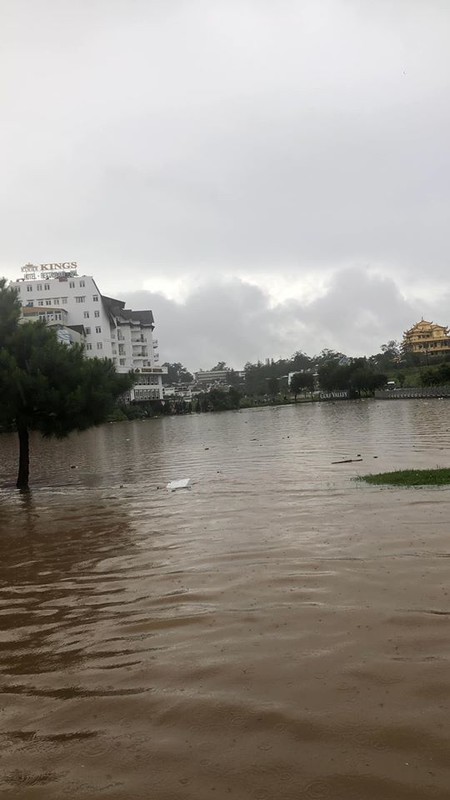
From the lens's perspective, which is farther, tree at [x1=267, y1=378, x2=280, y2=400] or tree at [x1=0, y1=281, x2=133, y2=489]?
tree at [x1=267, y1=378, x2=280, y2=400]

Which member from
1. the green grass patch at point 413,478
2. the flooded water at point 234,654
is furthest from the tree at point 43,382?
the green grass patch at point 413,478

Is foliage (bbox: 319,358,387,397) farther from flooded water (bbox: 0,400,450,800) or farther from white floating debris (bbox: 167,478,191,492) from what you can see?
flooded water (bbox: 0,400,450,800)

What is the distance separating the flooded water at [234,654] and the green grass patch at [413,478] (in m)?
0.87

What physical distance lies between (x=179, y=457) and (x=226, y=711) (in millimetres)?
22364

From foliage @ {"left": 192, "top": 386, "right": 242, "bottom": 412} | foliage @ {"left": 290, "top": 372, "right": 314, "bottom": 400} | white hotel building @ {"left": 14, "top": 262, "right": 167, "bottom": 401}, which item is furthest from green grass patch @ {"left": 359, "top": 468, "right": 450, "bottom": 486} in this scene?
foliage @ {"left": 290, "top": 372, "right": 314, "bottom": 400}

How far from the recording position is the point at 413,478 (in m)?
13.4

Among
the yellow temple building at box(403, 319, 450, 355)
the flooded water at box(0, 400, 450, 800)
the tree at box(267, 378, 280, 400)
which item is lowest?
the flooded water at box(0, 400, 450, 800)

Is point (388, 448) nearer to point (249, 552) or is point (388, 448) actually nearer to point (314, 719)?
point (249, 552)

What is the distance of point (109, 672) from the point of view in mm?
5133

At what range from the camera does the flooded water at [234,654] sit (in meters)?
3.64

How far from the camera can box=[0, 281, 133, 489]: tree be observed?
16.8 m

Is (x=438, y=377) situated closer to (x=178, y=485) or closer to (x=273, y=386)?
(x=273, y=386)

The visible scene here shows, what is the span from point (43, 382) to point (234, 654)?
12.8 m

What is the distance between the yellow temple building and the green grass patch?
105 meters
